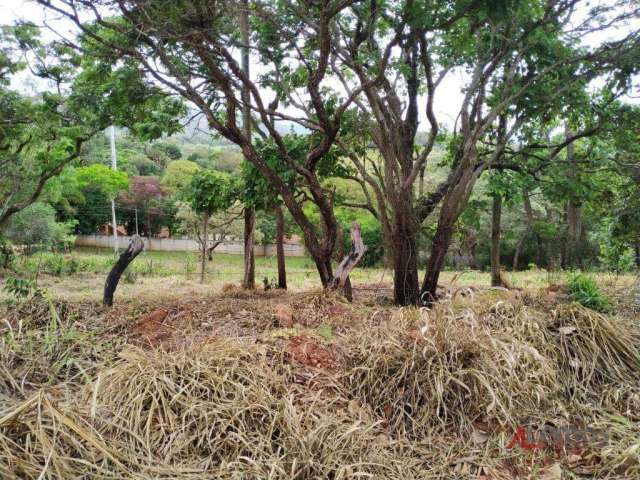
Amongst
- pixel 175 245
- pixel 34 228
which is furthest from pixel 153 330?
pixel 175 245

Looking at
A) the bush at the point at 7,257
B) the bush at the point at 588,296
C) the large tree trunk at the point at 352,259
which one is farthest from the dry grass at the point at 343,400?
the bush at the point at 7,257

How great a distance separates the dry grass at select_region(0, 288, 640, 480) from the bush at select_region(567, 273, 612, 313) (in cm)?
180

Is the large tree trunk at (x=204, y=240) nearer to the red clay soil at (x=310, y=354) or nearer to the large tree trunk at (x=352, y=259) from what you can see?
the large tree trunk at (x=352, y=259)

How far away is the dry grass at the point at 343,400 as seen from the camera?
233cm

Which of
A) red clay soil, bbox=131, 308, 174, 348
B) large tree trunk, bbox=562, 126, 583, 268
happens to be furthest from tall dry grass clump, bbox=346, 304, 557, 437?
large tree trunk, bbox=562, 126, 583, 268

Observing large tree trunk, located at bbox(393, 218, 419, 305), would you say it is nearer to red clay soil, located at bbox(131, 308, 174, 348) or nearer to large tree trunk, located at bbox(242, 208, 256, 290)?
large tree trunk, located at bbox(242, 208, 256, 290)

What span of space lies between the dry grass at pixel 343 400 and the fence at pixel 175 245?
22.9 m

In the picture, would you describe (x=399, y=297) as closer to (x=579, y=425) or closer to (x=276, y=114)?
(x=276, y=114)

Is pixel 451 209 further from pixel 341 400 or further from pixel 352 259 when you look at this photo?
pixel 341 400

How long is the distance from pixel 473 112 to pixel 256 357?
4.79m

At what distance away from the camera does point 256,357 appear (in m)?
3.18

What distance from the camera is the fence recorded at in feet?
87.6

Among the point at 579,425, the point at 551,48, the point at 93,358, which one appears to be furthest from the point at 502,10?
the point at 93,358

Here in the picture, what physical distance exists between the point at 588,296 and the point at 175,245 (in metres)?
24.6
